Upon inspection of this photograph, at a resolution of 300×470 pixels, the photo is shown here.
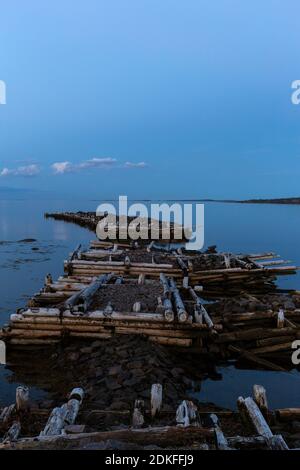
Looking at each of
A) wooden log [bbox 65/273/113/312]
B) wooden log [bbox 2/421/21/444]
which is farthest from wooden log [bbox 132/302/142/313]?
wooden log [bbox 2/421/21/444]

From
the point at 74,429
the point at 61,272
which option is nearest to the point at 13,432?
the point at 74,429

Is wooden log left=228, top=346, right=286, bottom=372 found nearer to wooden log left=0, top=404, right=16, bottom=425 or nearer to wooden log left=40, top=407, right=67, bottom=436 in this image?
wooden log left=40, top=407, right=67, bottom=436

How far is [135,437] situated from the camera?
5660 millimetres

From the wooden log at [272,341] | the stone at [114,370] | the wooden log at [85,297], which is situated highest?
the wooden log at [85,297]

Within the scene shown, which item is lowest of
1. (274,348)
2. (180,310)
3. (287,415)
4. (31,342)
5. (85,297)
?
(274,348)

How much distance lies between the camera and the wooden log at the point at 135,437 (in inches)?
215

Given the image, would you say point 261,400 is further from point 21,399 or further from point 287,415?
point 21,399

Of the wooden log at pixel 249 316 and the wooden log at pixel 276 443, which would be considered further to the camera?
the wooden log at pixel 249 316

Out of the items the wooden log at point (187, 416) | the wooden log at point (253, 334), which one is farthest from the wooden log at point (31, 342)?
the wooden log at point (187, 416)

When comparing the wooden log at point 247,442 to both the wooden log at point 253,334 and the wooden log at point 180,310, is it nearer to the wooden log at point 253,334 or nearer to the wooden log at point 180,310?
the wooden log at point 180,310

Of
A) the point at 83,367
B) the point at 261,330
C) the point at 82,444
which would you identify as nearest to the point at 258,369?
the point at 261,330

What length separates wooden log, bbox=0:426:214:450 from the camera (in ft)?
17.9

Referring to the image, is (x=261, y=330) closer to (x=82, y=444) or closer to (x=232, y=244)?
(x=82, y=444)
